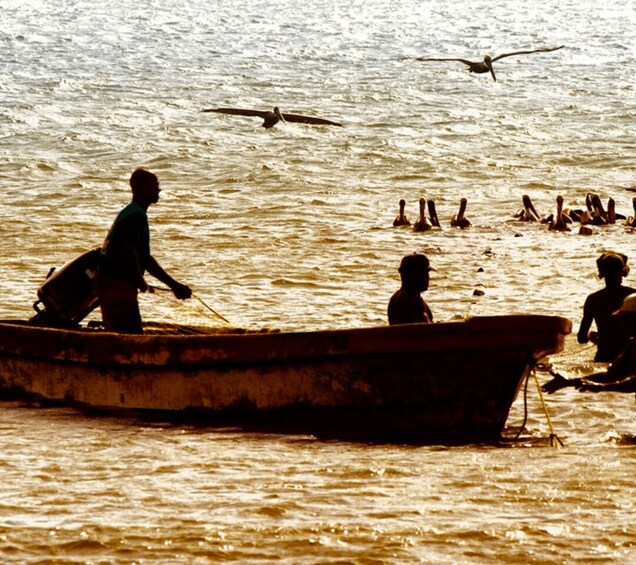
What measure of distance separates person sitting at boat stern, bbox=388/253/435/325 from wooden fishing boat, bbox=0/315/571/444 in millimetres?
583

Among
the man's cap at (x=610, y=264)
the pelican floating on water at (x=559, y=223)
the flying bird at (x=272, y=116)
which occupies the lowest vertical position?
the man's cap at (x=610, y=264)

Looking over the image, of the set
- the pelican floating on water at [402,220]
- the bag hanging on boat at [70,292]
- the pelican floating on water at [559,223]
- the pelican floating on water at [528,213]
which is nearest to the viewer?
the bag hanging on boat at [70,292]

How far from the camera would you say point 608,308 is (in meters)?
Result: 10.3

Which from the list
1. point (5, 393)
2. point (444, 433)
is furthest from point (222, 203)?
point (444, 433)

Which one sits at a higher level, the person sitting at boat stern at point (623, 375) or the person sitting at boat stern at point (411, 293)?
the person sitting at boat stern at point (411, 293)

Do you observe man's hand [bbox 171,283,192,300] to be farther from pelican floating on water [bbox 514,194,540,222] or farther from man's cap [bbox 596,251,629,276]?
pelican floating on water [bbox 514,194,540,222]

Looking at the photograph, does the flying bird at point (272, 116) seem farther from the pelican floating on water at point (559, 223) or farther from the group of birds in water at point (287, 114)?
the pelican floating on water at point (559, 223)

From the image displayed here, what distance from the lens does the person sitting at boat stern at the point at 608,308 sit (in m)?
10.2

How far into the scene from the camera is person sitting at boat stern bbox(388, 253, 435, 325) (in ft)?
29.9

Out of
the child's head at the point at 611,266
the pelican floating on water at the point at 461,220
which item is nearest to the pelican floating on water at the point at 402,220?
the pelican floating on water at the point at 461,220

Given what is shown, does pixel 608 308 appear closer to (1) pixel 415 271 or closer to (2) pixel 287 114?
(1) pixel 415 271

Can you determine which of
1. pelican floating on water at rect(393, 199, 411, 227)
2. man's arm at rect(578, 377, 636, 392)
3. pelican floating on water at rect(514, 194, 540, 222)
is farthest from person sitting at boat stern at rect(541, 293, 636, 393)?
pelican floating on water at rect(514, 194, 540, 222)

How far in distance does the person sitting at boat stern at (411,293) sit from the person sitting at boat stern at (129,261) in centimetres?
125

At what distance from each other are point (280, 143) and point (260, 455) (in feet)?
70.2
